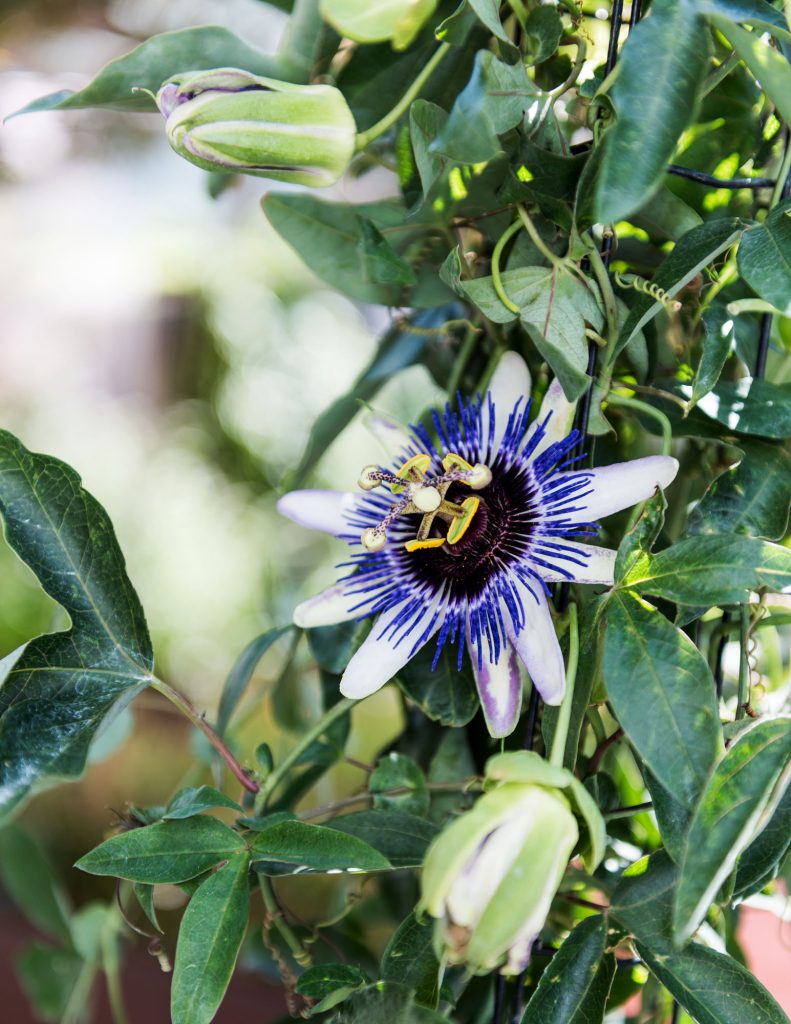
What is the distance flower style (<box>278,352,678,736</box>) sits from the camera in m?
0.56

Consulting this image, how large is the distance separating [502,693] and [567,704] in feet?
0.21

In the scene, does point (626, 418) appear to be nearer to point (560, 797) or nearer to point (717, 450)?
point (717, 450)

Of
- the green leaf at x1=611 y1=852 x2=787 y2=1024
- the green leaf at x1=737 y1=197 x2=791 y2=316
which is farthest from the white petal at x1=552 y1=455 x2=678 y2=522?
the green leaf at x1=611 y1=852 x2=787 y2=1024

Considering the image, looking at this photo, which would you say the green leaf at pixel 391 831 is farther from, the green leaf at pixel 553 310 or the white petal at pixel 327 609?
the green leaf at pixel 553 310

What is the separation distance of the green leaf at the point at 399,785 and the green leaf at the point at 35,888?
58 cm

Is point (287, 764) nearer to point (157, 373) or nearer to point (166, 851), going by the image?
point (166, 851)

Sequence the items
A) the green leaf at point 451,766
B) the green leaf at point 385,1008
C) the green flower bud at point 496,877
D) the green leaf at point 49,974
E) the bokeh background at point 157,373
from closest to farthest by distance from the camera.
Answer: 1. the green flower bud at point 496,877
2. the green leaf at point 385,1008
3. the green leaf at point 451,766
4. the green leaf at point 49,974
5. the bokeh background at point 157,373

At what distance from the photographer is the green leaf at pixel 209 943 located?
1.67 feet

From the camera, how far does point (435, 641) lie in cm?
65

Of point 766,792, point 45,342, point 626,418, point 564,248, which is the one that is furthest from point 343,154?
point 45,342

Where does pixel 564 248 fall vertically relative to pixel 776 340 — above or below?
above

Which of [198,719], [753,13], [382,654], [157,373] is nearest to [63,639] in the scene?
[198,719]

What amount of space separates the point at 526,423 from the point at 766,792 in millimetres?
268

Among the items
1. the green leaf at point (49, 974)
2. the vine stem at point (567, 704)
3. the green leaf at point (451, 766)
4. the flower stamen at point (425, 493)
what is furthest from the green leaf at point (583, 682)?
the green leaf at point (49, 974)
